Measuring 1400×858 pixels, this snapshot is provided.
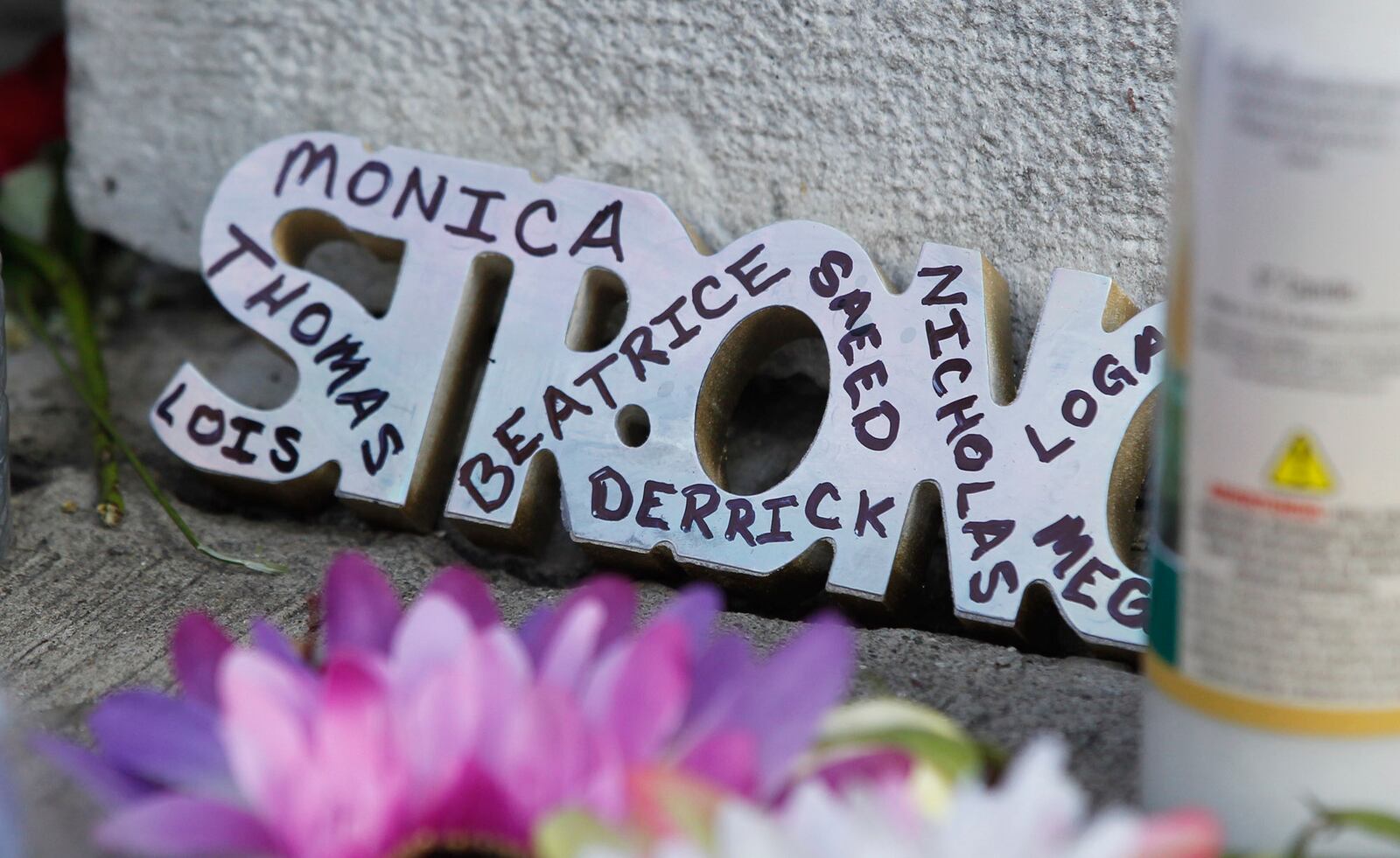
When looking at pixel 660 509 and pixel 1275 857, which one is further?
pixel 660 509

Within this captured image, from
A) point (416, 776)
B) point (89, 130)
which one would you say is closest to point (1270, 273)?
point (416, 776)

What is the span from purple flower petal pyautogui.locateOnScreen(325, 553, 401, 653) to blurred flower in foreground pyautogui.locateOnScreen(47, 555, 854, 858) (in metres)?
0.05

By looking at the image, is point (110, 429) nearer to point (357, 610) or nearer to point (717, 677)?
point (357, 610)

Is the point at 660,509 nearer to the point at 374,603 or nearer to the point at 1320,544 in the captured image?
the point at 374,603

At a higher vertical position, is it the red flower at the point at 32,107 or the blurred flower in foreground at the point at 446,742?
the blurred flower in foreground at the point at 446,742

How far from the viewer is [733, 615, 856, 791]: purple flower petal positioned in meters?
0.57

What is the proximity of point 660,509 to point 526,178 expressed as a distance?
0.30 m

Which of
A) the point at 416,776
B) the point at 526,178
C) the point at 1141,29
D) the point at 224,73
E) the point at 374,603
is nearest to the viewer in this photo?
the point at 416,776

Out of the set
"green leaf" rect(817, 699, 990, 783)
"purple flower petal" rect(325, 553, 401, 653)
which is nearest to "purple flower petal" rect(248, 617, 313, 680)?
"purple flower petal" rect(325, 553, 401, 653)

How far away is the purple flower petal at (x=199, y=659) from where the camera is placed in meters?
0.65

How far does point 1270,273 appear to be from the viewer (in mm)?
583

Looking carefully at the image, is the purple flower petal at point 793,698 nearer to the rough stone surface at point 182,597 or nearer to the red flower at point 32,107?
the rough stone surface at point 182,597

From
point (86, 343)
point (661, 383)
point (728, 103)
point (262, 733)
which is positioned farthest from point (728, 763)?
point (86, 343)

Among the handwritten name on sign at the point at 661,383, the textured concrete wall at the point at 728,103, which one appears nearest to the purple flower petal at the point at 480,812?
the handwritten name on sign at the point at 661,383
